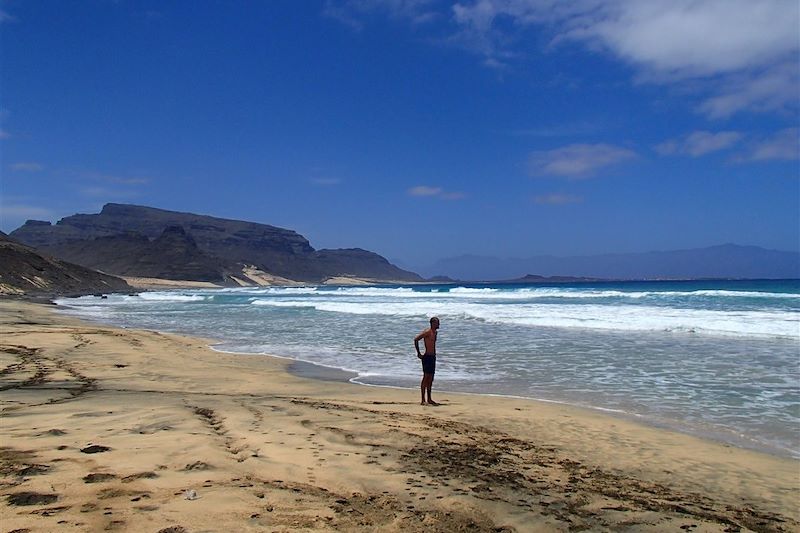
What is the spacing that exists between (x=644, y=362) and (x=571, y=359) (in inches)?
63.1

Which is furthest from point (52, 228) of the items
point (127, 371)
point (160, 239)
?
point (127, 371)

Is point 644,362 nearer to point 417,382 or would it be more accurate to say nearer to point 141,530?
point 417,382

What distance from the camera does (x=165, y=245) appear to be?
122 m

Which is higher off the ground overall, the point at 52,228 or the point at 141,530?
the point at 52,228

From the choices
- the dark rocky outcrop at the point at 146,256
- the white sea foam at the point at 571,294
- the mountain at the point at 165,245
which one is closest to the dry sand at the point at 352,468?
the white sea foam at the point at 571,294

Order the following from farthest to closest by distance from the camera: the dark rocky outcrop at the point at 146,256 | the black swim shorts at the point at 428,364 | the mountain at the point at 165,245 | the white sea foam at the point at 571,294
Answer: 1. the mountain at the point at 165,245
2. the dark rocky outcrop at the point at 146,256
3. the white sea foam at the point at 571,294
4. the black swim shorts at the point at 428,364

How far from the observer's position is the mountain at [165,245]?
11412 centimetres

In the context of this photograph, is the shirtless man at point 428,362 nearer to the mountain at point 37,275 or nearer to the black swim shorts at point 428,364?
the black swim shorts at point 428,364

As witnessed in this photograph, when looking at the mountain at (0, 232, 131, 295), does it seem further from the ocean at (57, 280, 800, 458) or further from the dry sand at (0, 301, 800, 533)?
the dry sand at (0, 301, 800, 533)

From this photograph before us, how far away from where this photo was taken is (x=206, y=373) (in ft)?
34.6

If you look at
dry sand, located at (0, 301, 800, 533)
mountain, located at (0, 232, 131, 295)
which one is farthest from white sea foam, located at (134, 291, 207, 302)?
dry sand, located at (0, 301, 800, 533)

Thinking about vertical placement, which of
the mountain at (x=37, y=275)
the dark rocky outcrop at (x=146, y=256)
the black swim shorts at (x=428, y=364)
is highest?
the dark rocky outcrop at (x=146, y=256)

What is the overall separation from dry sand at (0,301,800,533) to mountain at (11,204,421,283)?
113162mm

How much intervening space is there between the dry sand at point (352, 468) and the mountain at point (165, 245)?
11316cm
